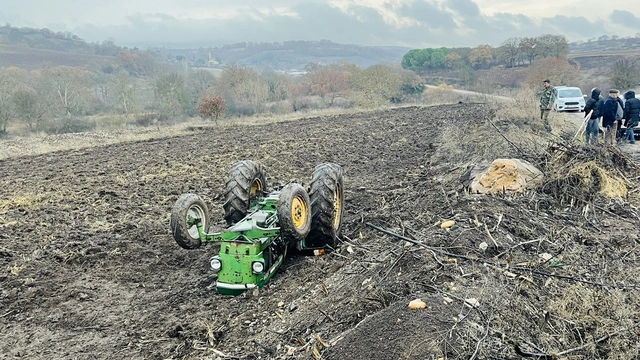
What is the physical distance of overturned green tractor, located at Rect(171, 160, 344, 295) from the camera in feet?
18.2

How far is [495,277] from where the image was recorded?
4680mm

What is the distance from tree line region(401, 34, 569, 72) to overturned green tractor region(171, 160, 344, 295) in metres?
65.2

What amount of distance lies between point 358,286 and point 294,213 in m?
1.37

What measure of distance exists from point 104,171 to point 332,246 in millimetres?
9951

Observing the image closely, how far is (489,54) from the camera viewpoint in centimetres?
7669

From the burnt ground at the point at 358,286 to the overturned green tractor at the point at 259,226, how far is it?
0.26m

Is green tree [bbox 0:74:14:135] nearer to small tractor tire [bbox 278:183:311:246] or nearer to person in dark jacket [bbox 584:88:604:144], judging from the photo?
small tractor tire [bbox 278:183:311:246]

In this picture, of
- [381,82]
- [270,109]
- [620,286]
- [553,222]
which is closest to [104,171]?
[553,222]

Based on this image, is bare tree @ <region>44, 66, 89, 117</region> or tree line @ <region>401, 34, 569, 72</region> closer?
bare tree @ <region>44, 66, 89, 117</region>

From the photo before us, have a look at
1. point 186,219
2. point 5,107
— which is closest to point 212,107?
point 5,107

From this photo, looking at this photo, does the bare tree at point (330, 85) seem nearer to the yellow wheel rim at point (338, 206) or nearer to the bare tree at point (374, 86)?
the bare tree at point (374, 86)

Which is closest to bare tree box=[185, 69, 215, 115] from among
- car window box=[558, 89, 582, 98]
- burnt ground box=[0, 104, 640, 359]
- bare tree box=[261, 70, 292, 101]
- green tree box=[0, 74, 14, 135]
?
bare tree box=[261, 70, 292, 101]

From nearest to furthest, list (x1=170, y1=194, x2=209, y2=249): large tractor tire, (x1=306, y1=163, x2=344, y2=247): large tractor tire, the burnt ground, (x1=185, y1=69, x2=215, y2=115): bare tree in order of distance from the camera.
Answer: the burnt ground < (x1=170, y1=194, x2=209, y2=249): large tractor tire < (x1=306, y1=163, x2=344, y2=247): large tractor tire < (x1=185, y1=69, x2=215, y2=115): bare tree

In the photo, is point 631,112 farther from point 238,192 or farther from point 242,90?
point 242,90
